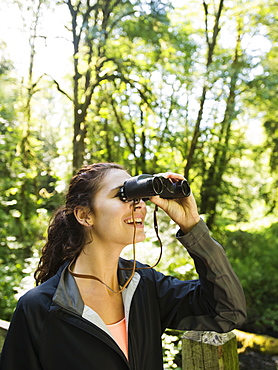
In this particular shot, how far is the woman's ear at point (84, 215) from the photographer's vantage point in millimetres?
1376

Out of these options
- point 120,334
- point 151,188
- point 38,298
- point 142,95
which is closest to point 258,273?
point 142,95

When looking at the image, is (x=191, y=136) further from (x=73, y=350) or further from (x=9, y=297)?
(x=73, y=350)

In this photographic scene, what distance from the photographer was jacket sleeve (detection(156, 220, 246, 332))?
128 cm

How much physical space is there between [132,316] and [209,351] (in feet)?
0.88

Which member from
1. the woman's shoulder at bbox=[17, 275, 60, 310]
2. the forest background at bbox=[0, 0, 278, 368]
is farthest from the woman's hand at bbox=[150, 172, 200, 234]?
the forest background at bbox=[0, 0, 278, 368]

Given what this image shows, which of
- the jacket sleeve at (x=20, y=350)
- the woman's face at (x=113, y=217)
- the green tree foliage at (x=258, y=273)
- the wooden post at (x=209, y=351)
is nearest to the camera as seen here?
the jacket sleeve at (x=20, y=350)

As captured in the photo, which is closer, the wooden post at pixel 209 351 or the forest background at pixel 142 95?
the wooden post at pixel 209 351

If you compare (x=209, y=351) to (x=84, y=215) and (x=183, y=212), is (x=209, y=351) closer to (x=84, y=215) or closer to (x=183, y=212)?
(x=183, y=212)

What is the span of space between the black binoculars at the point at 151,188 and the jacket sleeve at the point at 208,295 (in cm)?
14

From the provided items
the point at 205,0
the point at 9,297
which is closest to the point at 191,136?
the point at 205,0

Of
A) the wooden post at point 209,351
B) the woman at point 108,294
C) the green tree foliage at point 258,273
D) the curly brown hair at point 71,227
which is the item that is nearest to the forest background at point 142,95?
the green tree foliage at point 258,273

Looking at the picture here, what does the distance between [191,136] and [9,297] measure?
4.30m

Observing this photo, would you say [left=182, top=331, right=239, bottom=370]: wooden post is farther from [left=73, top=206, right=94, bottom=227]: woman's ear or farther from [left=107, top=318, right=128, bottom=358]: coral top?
[left=73, top=206, right=94, bottom=227]: woman's ear

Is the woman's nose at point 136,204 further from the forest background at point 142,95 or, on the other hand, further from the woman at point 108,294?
the forest background at point 142,95
